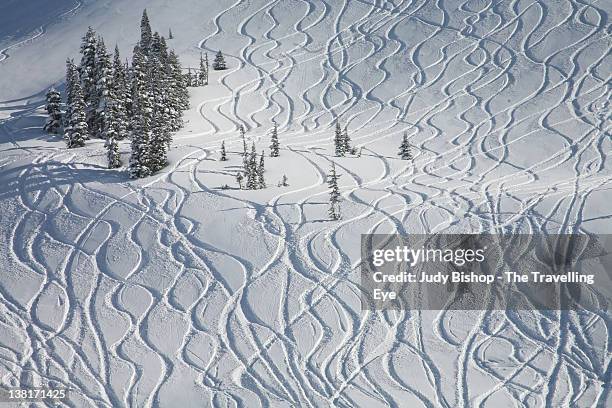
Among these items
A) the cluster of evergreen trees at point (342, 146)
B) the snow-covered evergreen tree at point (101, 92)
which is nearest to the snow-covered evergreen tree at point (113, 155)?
the snow-covered evergreen tree at point (101, 92)

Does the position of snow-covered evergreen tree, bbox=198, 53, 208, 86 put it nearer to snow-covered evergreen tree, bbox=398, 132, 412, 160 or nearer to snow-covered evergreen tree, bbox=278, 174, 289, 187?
snow-covered evergreen tree, bbox=398, 132, 412, 160

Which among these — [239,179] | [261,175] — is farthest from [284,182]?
[239,179]

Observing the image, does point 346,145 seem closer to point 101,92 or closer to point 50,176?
point 101,92

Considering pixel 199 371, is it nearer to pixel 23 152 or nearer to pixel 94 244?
pixel 94 244

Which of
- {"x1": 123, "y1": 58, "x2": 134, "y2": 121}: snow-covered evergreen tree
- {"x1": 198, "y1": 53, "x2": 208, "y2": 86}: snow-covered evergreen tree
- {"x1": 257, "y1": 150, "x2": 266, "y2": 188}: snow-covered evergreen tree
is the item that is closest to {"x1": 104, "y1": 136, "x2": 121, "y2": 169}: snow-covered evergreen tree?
{"x1": 123, "y1": 58, "x2": 134, "y2": 121}: snow-covered evergreen tree

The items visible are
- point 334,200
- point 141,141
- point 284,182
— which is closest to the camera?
point 334,200

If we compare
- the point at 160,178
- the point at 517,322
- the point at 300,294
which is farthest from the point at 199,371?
the point at 160,178

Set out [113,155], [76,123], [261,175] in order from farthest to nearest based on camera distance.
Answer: [76,123], [113,155], [261,175]

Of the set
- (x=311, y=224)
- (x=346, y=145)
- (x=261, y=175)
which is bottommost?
(x=311, y=224)
